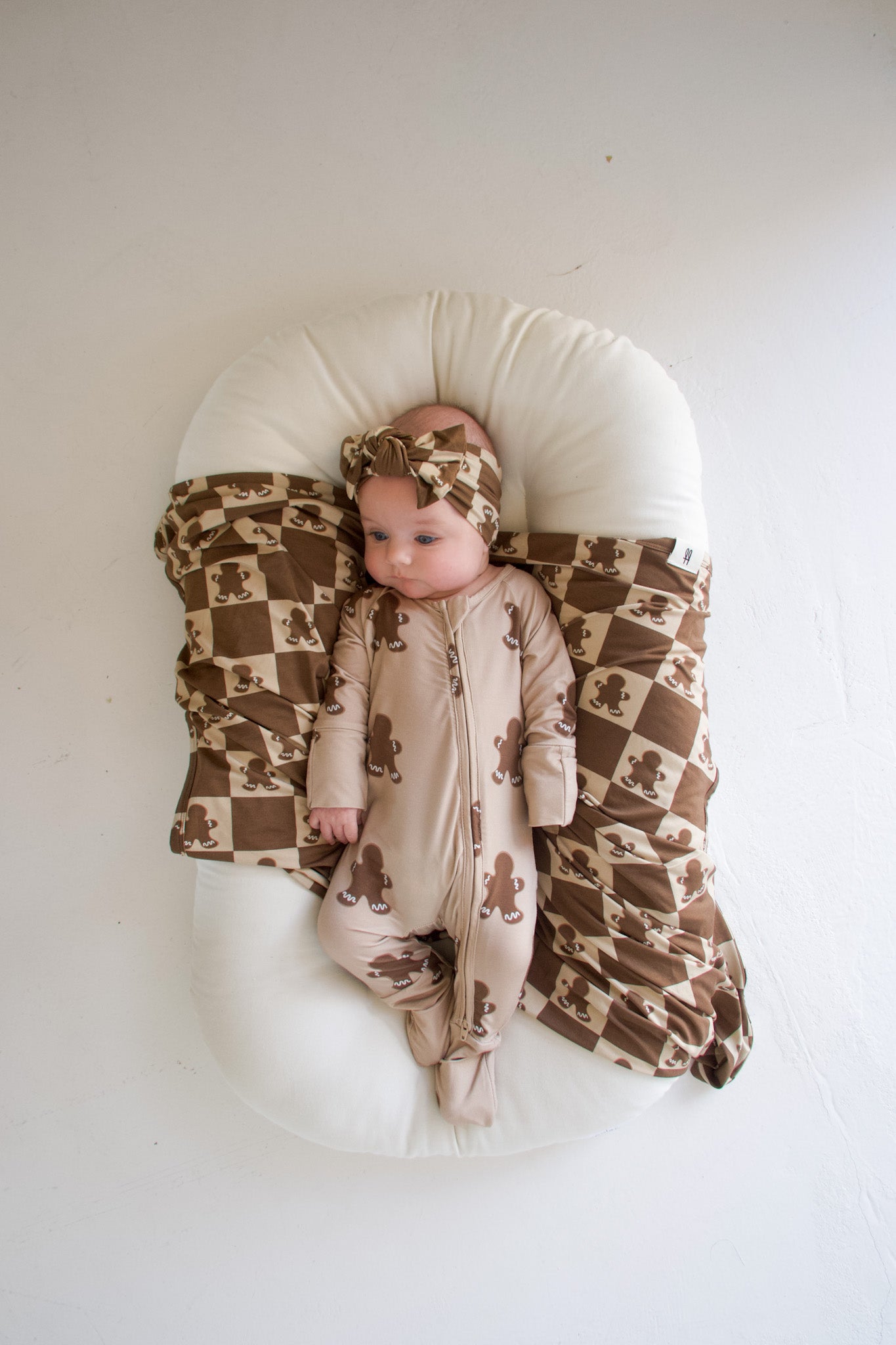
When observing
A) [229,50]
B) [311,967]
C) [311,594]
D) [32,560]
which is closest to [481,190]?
[229,50]

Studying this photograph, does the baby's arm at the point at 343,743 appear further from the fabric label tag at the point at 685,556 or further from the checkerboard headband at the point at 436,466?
the fabric label tag at the point at 685,556

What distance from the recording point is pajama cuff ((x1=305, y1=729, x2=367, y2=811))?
1257mm

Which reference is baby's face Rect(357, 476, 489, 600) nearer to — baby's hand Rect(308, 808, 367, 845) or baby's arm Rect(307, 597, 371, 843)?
baby's arm Rect(307, 597, 371, 843)

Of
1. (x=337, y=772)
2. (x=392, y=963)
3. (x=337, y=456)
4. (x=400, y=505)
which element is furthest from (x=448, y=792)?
(x=337, y=456)

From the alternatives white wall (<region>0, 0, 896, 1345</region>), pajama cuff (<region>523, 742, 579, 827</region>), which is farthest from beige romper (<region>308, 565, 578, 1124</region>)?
white wall (<region>0, 0, 896, 1345</region>)

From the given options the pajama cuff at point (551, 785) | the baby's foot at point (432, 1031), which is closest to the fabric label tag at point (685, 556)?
the pajama cuff at point (551, 785)

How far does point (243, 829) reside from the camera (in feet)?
4.16

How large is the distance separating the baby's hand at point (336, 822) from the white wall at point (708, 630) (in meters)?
0.34

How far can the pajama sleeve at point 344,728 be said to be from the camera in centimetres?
126

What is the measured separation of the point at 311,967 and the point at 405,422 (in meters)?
0.89

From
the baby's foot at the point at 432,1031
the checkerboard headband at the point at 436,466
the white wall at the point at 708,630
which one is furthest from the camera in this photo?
the white wall at the point at 708,630

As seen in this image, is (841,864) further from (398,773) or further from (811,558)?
(398,773)

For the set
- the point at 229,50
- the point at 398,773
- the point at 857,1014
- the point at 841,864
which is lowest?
the point at 857,1014

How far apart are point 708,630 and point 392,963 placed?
2.73 feet
